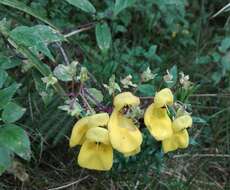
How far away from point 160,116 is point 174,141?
2.6 inches

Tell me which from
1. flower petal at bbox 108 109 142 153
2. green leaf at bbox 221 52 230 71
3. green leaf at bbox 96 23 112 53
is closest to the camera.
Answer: flower petal at bbox 108 109 142 153

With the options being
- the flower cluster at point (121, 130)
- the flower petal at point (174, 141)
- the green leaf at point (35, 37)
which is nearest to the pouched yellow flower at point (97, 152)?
the flower cluster at point (121, 130)

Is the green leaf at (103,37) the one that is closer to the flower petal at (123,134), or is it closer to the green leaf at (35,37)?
the green leaf at (35,37)

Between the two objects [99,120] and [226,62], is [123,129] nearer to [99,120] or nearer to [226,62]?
[99,120]

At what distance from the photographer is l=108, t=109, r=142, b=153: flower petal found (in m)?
1.05

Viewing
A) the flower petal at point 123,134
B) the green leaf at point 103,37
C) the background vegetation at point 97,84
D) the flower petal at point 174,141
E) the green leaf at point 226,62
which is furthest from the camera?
the green leaf at point 226,62

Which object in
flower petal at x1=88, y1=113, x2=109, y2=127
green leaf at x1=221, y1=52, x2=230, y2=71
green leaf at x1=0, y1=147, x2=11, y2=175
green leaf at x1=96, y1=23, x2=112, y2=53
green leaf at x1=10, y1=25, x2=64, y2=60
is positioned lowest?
green leaf at x1=221, y1=52, x2=230, y2=71

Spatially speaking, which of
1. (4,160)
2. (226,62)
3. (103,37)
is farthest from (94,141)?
(226,62)

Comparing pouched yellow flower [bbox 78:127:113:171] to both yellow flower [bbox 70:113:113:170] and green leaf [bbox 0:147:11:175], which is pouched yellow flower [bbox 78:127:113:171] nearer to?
yellow flower [bbox 70:113:113:170]

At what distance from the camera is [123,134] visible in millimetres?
1068

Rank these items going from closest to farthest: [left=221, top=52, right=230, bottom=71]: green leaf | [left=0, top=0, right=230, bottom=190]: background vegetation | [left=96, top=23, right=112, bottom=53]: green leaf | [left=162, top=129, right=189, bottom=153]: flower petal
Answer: [left=162, top=129, right=189, bottom=153]: flower petal
[left=0, top=0, right=230, bottom=190]: background vegetation
[left=96, top=23, right=112, bottom=53]: green leaf
[left=221, top=52, right=230, bottom=71]: green leaf

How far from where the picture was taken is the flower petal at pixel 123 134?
3.46ft

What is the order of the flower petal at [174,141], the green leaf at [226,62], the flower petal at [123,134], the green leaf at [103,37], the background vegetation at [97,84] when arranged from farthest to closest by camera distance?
1. the green leaf at [226,62]
2. the green leaf at [103,37]
3. the background vegetation at [97,84]
4. the flower petal at [174,141]
5. the flower petal at [123,134]

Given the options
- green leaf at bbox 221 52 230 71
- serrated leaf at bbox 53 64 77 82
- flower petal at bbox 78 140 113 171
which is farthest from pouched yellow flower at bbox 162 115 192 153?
green leaf at bbox 221 52 230 71
